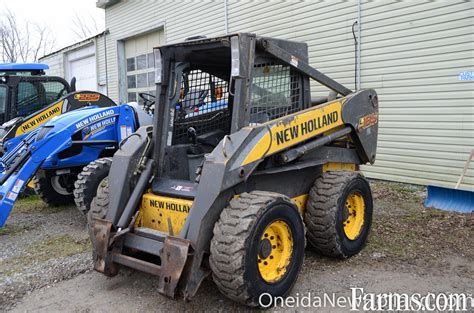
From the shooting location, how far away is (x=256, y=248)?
3.40 meters

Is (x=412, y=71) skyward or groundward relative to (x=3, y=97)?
skyward

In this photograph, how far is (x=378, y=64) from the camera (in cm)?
813

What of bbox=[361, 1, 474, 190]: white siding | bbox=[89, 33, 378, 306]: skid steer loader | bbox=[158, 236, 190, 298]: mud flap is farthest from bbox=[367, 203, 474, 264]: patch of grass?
bbox=[158, 236, 190, 298]: mud flap

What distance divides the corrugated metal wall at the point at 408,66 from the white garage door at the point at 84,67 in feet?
35.1

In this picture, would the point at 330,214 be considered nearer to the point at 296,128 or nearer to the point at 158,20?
the point at 296,128

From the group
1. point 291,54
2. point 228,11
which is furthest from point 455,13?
point 228,11

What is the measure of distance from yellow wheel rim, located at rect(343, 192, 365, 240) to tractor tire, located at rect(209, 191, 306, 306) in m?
1.13

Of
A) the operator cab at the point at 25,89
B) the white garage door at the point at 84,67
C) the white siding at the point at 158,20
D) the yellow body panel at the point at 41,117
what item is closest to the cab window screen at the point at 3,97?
the operator cab at the point at 25,89

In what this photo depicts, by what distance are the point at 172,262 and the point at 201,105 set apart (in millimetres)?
2025

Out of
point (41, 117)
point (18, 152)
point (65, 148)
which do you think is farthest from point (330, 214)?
point (41, 117)

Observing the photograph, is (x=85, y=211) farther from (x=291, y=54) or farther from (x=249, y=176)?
(x=291, y=54)

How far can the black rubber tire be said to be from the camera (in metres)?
4.39

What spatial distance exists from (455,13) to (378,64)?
1.56 m

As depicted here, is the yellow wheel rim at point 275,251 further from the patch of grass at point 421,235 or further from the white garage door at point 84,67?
the white garage door at point 84,67
